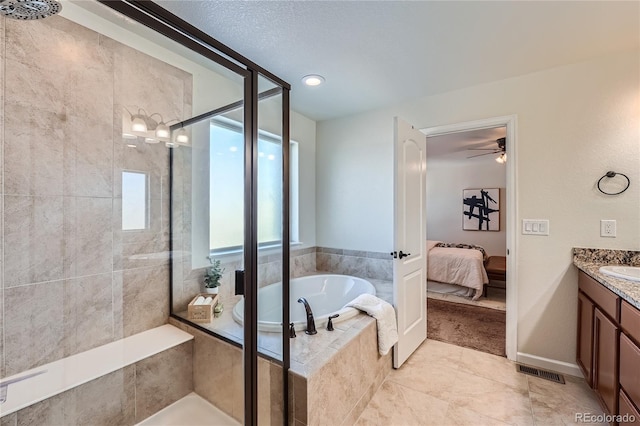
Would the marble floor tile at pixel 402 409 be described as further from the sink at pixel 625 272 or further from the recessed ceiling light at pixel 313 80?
the recessed ceiling light at pixel 313 80

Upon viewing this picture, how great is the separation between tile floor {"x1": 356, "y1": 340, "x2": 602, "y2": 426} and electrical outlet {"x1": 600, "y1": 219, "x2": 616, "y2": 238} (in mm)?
1124

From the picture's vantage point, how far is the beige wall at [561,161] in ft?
6.40

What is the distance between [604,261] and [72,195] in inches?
139

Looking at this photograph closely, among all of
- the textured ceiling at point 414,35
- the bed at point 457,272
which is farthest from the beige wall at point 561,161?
the bed at point 457,272

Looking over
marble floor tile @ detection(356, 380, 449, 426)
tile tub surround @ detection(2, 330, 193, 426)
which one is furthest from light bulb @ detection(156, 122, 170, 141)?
marble floor tile @ detection(356, 380, 449, 426)

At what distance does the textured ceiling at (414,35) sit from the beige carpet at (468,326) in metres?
2.42

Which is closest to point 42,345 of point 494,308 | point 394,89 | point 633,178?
point 394,89

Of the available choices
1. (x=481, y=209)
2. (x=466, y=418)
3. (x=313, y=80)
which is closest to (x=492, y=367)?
(x=466, y=418)

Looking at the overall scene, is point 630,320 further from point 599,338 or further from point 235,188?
point 235,188

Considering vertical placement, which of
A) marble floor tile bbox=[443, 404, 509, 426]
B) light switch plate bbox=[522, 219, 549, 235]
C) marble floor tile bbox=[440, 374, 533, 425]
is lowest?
marble floor tile bbox=[443, 404, 509, 426]

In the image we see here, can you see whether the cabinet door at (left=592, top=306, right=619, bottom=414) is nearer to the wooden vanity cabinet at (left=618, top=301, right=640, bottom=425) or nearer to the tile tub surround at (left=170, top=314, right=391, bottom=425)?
the wooden vanity cabinet at (left=618, top=301, right=640, bottom=425)

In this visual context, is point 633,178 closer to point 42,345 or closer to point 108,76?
point 108,76

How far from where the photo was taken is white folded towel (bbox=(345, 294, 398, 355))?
2.00m

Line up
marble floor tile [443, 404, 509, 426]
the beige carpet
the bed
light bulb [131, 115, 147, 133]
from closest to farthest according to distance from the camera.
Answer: marble floor tile [443, 404, 509, 426]
light bulb [131, 115, 147, 133]
the beige carpet
the bed
